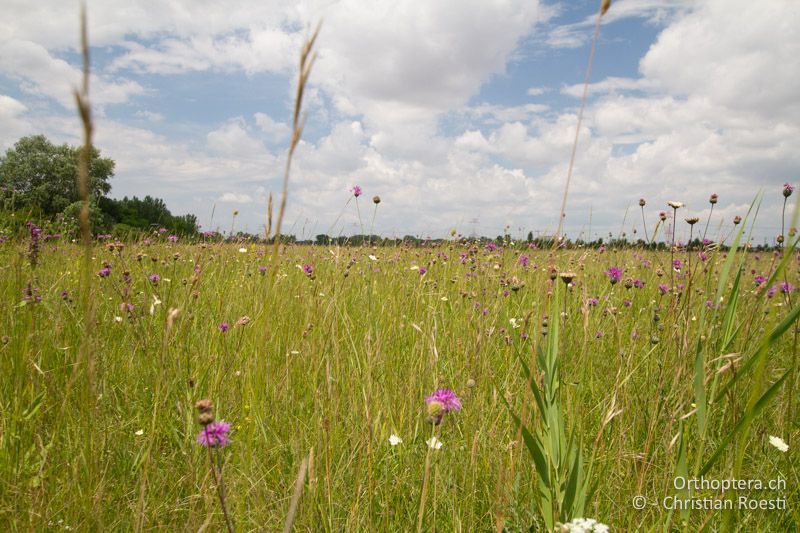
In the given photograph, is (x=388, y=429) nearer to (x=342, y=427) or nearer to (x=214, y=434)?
(x=342, y=427)

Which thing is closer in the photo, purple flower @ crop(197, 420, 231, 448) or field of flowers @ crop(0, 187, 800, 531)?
purple flower @ crop(197, 420, 231, 448)

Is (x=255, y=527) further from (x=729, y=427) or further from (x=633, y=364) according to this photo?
(x=633, y=364)

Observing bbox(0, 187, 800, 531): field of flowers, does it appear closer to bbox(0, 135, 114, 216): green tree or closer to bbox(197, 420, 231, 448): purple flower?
bbox(197, 420, 231, 448): purple flower

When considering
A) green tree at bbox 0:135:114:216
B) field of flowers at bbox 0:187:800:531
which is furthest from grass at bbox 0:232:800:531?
green tree at bbox 0:135:114:216

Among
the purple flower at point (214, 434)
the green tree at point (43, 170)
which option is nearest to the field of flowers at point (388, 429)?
the purple flower at point (214, 434)

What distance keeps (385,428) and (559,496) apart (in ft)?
2.57

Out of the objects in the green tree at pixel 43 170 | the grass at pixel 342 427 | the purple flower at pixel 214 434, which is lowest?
the grass at pixel 342 427

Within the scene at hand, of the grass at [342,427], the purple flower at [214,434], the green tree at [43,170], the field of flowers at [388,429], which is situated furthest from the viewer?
the green tree at [43,170]

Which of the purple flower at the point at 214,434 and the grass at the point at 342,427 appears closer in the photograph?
the purple flower at the point at 214,434

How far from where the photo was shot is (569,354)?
2.60m

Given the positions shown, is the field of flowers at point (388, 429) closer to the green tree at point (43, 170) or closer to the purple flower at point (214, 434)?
the purple flower at point (214, 434)

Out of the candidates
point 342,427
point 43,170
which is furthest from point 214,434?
point 43,170

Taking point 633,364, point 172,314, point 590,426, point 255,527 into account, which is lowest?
point 255,527

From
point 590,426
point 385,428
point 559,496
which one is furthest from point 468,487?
point 590,426
